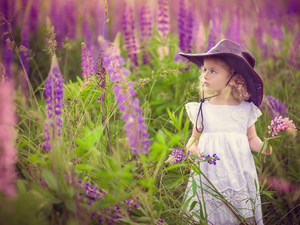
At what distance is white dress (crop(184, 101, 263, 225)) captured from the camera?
1763 millimetres

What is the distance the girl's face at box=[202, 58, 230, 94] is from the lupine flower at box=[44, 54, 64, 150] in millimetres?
1031

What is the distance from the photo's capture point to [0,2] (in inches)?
134

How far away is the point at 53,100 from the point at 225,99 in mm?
1194

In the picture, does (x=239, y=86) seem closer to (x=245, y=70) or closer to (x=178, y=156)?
(x=245, y=70)

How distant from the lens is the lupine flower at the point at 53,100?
3.91 ft

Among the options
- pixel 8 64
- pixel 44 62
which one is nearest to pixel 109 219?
pixel 8 64

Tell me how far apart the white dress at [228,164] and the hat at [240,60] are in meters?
0.15

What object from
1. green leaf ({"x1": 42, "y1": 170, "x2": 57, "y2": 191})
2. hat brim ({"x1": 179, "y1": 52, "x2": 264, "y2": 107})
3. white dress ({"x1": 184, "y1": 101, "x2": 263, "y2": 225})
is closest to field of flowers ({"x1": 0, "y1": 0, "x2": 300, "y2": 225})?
green leaf ({"x1": 42, "y1": 170, "x2": 57, "y2": 191})

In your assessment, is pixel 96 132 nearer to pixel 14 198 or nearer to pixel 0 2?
pixel 14 198

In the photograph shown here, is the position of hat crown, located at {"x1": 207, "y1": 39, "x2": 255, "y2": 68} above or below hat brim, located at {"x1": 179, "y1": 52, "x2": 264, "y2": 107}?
above

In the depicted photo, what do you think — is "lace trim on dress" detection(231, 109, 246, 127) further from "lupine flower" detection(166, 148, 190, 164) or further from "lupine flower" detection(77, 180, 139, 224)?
"lupine flower" detection(77, 180, 139, 224)

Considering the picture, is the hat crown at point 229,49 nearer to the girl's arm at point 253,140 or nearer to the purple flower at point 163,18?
the girl's arm at point 253,140

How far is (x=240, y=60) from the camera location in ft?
5.78

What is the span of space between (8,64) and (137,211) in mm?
2267
